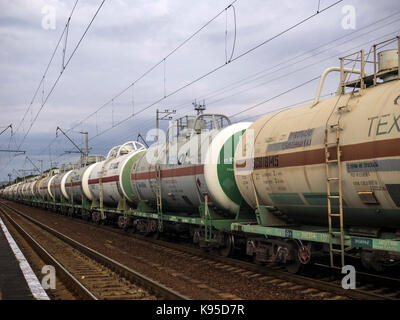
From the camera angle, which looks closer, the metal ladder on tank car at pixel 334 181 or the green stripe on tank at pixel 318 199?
the metal ladder on tank car at pixel 334 181

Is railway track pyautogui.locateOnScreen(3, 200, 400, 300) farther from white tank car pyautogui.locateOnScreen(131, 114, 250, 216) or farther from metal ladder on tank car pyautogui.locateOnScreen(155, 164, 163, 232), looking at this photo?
metal ladder on tank car pyautogui.locateOnScreen(155, 164, 163, 232)

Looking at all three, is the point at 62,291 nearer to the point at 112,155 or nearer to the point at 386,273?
the point at 386,273

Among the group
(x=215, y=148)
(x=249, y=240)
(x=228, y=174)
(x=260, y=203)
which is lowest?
(x=249, y=240)

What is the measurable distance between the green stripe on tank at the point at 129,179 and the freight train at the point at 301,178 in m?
3.26

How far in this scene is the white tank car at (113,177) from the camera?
786 inches

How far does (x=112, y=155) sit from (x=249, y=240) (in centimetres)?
1509

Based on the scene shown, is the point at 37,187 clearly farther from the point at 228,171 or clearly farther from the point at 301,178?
the point at 301,178

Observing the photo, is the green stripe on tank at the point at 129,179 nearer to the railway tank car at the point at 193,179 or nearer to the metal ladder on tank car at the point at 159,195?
the railway tank car at the point at 193,179

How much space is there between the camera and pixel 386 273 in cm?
987

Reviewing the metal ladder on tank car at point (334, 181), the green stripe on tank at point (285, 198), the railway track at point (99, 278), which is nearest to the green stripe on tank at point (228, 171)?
the green stripe on tank at point (285, 198)

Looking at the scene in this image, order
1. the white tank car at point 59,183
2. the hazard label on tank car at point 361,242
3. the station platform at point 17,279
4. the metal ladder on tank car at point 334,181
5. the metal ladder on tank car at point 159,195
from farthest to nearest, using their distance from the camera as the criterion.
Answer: the white tank car at point 59,183
the metal ladder on tank car at point 159,195
the station platform at point 17,279
the metal ladder on tank car at point 334,181
the hazard label on tank car at point 361,242

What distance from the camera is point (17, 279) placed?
34.7ft
